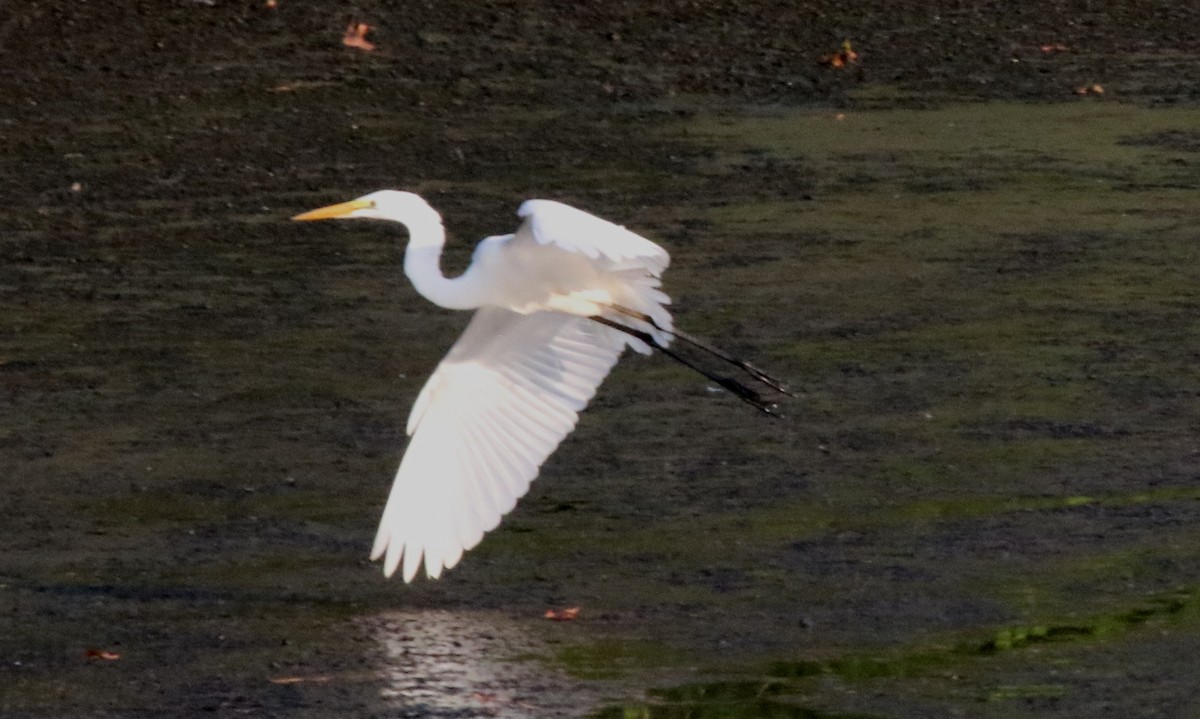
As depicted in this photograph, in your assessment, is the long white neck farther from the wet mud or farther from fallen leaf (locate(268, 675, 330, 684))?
fallen leaf (locate(268, 675, 330, 684))

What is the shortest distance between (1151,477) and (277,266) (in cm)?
375

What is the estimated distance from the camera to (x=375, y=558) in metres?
5.80

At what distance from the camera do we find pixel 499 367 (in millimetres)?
6285

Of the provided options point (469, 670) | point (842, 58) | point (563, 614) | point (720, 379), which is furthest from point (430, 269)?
point (842, 58)

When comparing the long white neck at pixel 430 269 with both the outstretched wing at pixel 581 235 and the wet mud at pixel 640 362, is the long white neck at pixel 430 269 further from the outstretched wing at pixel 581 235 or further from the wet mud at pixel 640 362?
the outstretched wing at pixel 581 235

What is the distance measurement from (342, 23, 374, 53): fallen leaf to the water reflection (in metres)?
6.32

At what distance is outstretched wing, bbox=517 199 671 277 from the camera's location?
5148 mm

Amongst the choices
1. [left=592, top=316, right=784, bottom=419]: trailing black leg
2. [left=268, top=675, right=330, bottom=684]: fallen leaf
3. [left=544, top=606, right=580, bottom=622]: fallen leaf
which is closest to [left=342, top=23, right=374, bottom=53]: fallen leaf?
[left=592, top=316, right=784, bottom=419]: trailing black leg

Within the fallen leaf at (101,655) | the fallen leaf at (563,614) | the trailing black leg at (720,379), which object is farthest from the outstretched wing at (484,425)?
the fallen leaf at (101,655)

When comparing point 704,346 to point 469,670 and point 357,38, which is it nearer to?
point 469,670

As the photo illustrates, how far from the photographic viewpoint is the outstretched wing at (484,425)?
570 cm

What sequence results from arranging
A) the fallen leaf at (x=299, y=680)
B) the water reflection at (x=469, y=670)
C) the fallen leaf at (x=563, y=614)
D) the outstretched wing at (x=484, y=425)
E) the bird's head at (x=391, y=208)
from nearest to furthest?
the water reflection at (x=469, y=670) → the fallen leaf at (x=299, y=680) → the fallen leaf at (x=563, y=614) → the outstretched wing at (x=484, y=425) → the bird's head at (x=391, y=208)

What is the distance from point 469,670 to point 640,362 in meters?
2.83

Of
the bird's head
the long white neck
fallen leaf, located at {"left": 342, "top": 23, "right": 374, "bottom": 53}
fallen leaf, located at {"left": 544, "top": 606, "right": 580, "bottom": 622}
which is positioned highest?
fallen leaf, located at {"left": 342, "top": 23, "right": 374, "bottom": 53}
